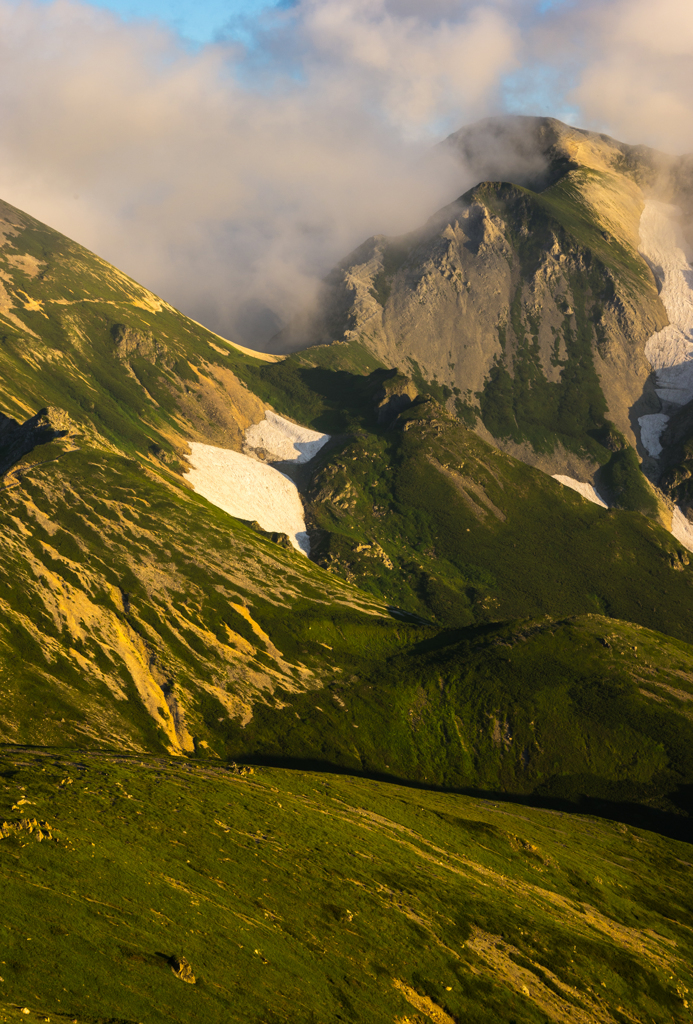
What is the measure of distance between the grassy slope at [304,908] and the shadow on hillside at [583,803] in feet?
52.5

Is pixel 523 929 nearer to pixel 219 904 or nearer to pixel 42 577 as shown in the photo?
pixel 219 904

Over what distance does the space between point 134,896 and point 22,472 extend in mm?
151003

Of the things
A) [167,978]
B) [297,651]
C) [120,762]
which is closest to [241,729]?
[297,651]

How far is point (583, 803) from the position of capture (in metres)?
134

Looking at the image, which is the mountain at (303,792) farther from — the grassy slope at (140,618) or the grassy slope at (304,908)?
the grassy slope at (140,618)

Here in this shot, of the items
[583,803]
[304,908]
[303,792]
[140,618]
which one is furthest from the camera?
[140,618]

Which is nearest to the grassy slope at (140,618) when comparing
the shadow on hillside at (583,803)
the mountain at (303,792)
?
the mountain at (303,792)

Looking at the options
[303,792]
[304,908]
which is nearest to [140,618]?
[303,792]

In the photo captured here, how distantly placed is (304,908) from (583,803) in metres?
82.4

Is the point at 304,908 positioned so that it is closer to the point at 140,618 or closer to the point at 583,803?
the point at 583,803

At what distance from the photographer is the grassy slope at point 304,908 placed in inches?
1954

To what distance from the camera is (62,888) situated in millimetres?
55656

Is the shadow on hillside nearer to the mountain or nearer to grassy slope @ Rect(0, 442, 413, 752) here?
the mountain

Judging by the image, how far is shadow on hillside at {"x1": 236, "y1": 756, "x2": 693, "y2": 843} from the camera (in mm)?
128875
